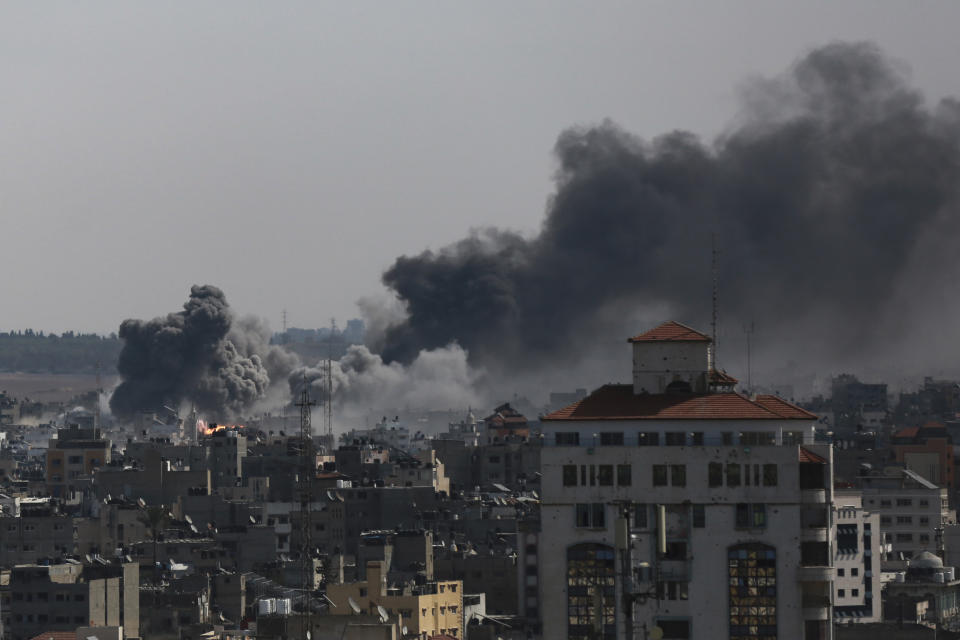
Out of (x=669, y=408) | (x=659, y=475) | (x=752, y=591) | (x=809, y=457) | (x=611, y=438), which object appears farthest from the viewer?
(x=669, y=408)

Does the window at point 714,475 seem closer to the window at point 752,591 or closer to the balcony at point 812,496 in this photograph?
the window at point 752,591

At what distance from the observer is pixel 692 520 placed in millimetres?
63156

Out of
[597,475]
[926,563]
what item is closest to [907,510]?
[926,563]

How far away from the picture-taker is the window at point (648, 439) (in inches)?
2518

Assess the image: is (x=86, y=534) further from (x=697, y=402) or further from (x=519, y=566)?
(x=697, y=402)

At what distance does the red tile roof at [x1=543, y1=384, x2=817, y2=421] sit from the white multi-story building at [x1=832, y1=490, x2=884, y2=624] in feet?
146

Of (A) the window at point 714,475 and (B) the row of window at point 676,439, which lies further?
(B) the row of window at point 676,439

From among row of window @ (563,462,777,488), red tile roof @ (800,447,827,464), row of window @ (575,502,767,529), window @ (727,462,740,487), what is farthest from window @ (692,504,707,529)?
red tile roof @ (800,447,827,464)

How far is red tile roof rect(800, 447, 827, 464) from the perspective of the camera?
6456 centimetres

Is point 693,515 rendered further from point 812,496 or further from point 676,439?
point 812,496

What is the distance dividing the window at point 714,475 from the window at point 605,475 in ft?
6.96

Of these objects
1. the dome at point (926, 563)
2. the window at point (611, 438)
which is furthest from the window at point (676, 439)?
the dome at point (926, 563)

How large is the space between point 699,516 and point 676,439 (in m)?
1.88

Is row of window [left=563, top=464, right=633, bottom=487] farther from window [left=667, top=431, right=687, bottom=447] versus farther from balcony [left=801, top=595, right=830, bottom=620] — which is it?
balcony [left=801, top=595, right=830, bottom=620]
